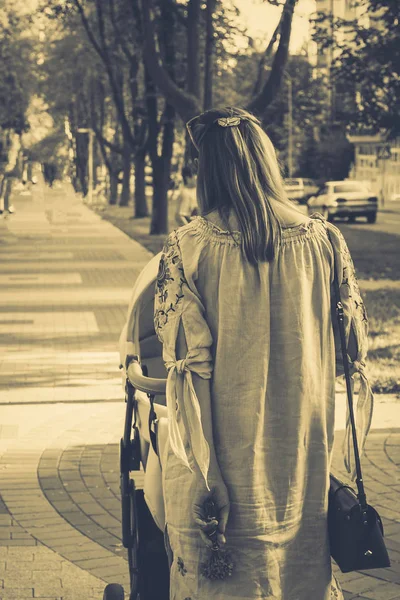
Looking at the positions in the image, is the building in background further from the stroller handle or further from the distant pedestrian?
the stroller handle

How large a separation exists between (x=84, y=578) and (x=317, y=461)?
1.87 m

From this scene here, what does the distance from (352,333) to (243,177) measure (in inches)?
21.4

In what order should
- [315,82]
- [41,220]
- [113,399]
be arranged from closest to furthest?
[113,399] < [41,220] < [315,82]

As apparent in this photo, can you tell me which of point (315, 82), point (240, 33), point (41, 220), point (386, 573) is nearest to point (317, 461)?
point (386, 573)

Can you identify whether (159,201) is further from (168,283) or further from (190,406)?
(190,406)

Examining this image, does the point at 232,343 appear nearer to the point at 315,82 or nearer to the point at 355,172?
the point at 315,82

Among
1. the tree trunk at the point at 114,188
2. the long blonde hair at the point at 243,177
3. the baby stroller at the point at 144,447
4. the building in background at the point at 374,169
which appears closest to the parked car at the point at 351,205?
the tree trunk at the point at 114,188

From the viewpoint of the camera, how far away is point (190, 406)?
3.00m

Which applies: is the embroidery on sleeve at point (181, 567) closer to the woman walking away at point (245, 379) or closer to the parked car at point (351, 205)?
the woman walking away at point (245, 379)

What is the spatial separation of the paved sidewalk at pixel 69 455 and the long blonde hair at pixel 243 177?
6.55 ft

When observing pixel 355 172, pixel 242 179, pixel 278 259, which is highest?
pixel 242 179

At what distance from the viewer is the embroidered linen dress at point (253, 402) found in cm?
303

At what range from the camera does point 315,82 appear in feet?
250

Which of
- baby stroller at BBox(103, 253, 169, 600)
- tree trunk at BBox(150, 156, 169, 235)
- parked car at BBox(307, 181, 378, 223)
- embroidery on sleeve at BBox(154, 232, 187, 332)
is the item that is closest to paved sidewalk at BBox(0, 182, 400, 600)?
baby stroller at BBox(103, 253, 169, 600)
